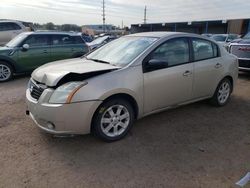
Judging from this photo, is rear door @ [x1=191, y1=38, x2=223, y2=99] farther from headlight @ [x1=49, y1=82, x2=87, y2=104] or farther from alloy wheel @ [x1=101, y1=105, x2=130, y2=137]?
headlight @ [x1=49, y1=82, x2=87, y2=104]

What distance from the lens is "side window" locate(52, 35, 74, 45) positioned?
8.77 metres

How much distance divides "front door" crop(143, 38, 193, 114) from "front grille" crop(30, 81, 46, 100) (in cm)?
155

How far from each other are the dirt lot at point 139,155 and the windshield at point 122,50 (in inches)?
47.6

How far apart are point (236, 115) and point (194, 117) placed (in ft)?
3.00

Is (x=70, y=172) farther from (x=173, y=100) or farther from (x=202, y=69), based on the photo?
(x=202, y=69)

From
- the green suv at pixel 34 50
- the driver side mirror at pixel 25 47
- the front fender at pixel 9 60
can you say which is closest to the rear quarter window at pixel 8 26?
the green suv at pixel 34 50

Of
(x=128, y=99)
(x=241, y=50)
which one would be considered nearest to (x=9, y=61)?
(x=128, y=99)

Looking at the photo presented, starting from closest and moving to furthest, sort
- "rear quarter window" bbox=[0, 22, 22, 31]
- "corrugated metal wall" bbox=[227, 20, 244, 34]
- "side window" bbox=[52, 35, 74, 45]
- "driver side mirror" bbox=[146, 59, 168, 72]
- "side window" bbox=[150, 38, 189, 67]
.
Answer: "driver side mirror" bbox=[146, 59, 168, 72] → "side window" bbox=[150, 38, 189, 67] → "side window" bbox=[52, 35, 74, 45] → "rear quarter window" bbox=[0, 22, 22, 31] → "corrugated metal wall" bbox=[227, 20, 244, 34]

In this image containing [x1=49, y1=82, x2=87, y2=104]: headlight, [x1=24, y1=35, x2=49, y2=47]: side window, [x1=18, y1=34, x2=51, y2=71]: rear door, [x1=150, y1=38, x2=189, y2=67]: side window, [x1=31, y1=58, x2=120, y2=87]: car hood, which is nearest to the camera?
[x1=49, y1=82, x2=87, y2=104]: headlight

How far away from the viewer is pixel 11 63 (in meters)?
7.86

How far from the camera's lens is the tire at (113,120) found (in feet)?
11.3

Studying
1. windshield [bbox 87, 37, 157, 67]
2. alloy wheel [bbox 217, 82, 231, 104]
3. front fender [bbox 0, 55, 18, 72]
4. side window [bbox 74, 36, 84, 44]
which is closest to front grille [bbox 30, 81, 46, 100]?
windshield [bbox 87, 37, 157, 67]

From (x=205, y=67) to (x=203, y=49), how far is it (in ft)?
1.24

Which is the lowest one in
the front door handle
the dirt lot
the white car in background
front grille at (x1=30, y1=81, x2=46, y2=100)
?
the dirt lot
